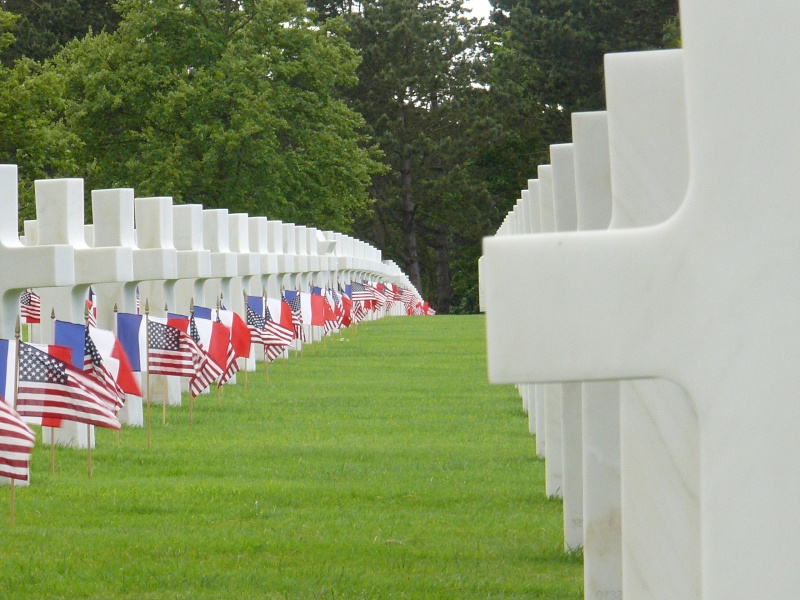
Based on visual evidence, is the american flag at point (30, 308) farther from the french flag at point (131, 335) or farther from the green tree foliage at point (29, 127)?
the green tree foliage at point (29, 127)

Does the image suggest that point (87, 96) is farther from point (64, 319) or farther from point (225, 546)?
point (225, 546)

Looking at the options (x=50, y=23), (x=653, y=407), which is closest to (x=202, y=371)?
(x=653, y=407)

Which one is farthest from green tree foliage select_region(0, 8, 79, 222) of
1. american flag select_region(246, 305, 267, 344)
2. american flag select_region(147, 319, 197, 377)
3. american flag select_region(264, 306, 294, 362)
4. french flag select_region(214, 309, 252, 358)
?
american flag select_region(147, 319, 197, 377)

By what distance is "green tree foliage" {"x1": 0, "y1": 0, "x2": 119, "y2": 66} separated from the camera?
75250 mm

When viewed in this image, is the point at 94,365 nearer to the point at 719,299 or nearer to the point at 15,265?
the point at 15,265

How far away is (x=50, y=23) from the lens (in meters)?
77.1

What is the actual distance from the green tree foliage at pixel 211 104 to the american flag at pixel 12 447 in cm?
4940

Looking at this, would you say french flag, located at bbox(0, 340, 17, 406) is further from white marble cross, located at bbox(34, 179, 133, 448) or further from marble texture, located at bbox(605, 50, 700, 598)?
marble texture, located at bbox(605, 50, 700, 598)

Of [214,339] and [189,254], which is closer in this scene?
[214,339]

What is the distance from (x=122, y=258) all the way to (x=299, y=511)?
515 centimetres

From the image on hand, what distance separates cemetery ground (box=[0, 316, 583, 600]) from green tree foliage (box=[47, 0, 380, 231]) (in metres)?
40.7

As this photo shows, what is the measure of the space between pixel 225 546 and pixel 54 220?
5.73 metres

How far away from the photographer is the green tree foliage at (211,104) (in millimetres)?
59250

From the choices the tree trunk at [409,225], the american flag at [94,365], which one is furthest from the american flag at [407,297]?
the american flag at [94,365]
